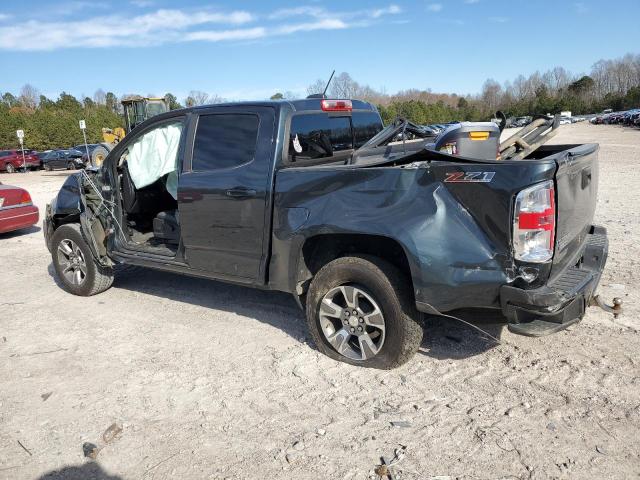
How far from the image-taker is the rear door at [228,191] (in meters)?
4.20

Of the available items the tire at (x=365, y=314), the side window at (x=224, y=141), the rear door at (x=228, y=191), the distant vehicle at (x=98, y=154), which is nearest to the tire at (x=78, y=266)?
the distant vehicle at (x=98, y=154)

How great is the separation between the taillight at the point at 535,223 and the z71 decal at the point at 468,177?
0.21m

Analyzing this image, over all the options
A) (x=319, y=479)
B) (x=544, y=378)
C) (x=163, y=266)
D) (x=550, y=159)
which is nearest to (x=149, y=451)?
(x=319, y=479)

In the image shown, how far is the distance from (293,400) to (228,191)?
1.76m

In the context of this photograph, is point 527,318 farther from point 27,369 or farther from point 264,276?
point 27,369

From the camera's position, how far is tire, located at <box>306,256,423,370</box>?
11.8 feet

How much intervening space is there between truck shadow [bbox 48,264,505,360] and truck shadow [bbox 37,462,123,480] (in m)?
1.93

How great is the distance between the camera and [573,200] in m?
3.51

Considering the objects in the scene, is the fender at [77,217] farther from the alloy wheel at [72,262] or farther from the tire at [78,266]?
the alloy wheel at [72,262]

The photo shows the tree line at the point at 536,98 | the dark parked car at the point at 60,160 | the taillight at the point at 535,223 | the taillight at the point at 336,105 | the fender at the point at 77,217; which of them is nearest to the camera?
the taillight at the point at 535,223

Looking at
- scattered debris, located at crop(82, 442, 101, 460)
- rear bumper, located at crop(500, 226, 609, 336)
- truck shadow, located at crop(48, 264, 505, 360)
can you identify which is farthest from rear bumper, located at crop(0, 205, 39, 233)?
rear bumper, located at crop(500, 226, 609, 336)

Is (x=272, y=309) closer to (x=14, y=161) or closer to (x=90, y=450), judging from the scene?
(x=90, y=450)

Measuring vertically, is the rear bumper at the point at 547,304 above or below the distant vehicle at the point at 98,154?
below

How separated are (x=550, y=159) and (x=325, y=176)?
1460mm
